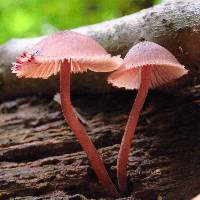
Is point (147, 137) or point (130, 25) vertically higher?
point (130, 25)

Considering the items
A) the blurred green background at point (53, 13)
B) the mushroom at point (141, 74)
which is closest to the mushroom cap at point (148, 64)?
the mushroom at point (141, 74)

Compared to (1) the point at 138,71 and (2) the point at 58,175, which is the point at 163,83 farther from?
(2) the point at 58,175

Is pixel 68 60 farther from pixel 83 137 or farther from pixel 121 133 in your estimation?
pixel 121 133

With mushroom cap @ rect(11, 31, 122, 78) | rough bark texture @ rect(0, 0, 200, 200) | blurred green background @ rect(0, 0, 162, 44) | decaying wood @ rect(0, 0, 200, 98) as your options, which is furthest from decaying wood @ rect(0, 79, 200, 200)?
blurred green background @ rect(0, 0, 162, 44)

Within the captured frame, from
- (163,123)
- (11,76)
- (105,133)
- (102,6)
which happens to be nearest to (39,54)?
(105,133)

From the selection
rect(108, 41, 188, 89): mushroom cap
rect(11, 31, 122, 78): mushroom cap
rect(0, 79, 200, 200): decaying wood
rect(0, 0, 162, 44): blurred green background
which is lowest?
rect(0, 79, 200, 200): decaying wood

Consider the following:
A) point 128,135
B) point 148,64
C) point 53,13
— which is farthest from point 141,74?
point 53,13

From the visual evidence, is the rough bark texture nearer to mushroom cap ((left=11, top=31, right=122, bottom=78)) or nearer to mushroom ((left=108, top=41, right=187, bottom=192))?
mushroom ((left=108, top=41, right=187, bottom=192))
